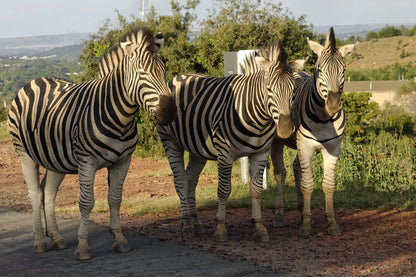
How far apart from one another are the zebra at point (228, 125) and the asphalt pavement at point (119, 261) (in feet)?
2.92

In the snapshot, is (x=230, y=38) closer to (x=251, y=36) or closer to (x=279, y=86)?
(x=251, y=36)

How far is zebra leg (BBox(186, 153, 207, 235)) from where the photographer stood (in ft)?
29.2

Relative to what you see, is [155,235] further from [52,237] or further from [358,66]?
[358,66]

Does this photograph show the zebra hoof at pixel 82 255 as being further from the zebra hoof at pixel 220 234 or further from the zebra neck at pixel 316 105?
the zebra neck at pixel 316 105

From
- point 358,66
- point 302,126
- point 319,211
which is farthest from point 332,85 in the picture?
point 358,66

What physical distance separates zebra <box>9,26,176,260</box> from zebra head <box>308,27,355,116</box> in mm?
2177

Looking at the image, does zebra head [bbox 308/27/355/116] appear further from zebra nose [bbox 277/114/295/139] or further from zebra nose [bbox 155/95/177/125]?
zebra nose [bbox 155/95/177/125]

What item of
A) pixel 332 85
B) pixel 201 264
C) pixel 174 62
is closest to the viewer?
pixel 201 264

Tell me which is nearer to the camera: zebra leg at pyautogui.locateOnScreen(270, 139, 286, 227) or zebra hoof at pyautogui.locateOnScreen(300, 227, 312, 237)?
zebra hoof at pyautogui.locateOnScreen(300, 227, 312, 237)

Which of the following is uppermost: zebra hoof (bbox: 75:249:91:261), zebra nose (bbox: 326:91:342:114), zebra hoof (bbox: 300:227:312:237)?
zebra nose (bbox: 326:91:342:114)

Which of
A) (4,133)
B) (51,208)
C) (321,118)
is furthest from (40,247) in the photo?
(4,133)

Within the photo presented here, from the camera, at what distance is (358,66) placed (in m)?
89.0

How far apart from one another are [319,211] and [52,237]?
455cm

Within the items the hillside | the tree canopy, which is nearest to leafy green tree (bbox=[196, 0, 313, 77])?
the tree canopy
